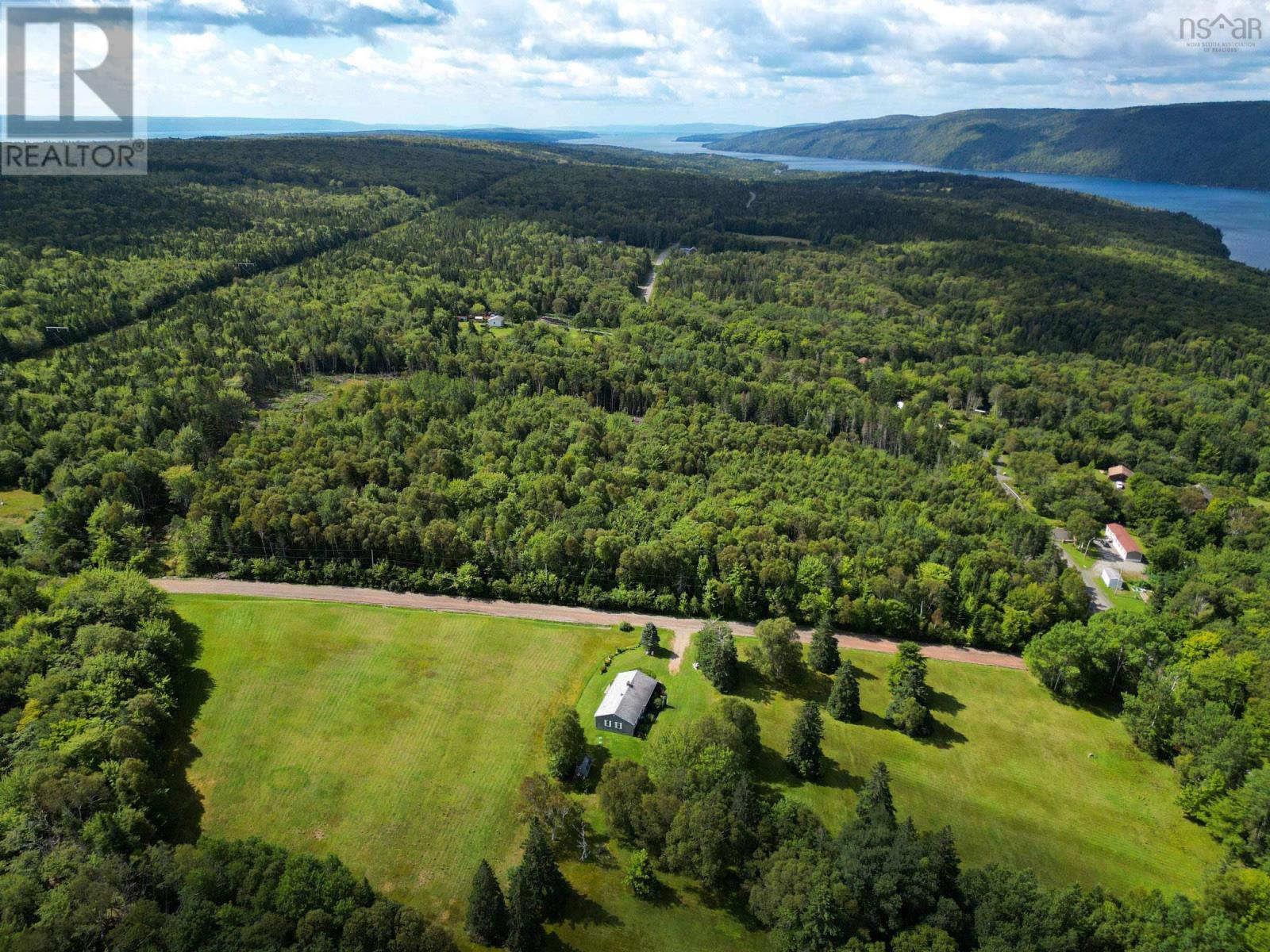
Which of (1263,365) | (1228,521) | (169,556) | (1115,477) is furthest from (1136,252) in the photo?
(169,556)

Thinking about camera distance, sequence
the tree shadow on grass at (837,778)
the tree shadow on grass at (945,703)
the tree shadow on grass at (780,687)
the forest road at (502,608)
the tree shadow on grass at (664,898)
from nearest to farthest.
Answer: the tree shadow on grass at (664,898) → the tree shadow on grass at (837,778) → the tree shadow on grass at (945,703) → the tree shadow on grass at (780,687) → the forest road at (502,608)

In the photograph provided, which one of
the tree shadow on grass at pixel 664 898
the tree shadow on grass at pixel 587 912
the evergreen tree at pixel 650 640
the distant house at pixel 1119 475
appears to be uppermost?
the distant house at pixel 1119 475

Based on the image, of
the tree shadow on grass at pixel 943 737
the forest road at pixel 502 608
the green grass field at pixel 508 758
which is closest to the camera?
the green grass field at pixel 508 758

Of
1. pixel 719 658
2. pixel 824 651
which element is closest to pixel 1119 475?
pixel 824 651

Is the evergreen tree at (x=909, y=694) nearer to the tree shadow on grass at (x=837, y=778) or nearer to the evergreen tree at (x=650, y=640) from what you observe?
Answer: the tree shadow on grass at (x=837, y=778)

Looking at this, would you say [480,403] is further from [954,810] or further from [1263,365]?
[1263,365]

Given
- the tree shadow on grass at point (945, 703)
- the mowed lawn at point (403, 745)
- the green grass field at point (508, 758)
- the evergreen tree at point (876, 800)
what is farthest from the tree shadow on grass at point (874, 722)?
the mowed lawn at point (403, 745)

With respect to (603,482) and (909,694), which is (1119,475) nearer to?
(909,694)
